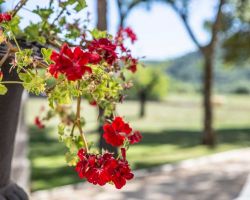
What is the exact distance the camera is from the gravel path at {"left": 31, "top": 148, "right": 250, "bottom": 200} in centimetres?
805

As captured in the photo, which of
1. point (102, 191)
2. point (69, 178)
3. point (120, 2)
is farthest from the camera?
point (120, 2)

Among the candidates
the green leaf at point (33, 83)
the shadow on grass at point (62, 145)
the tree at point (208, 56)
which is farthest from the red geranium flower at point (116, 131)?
the tree at point (208, 56)

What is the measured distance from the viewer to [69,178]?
1009 centimetres

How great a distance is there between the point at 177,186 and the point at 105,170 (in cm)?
638

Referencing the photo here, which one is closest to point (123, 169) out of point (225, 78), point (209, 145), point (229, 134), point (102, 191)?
point (102, 191)

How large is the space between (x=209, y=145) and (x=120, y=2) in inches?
202

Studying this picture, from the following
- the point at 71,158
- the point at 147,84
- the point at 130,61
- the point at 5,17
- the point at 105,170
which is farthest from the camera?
the point at 147,84

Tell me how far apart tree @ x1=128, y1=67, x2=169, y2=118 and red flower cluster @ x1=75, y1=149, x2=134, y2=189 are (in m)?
A: 24.3

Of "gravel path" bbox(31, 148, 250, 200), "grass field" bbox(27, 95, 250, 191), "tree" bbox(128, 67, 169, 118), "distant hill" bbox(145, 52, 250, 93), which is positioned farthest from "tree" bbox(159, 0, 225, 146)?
"distant hill" bbox(145, 52, 250, 93)

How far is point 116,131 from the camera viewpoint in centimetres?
280

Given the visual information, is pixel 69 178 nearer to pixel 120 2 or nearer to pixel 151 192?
pixel 151 192

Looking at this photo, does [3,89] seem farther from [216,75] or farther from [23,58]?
[216,75]

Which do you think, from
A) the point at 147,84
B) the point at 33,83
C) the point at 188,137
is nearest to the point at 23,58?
the point at 33,83

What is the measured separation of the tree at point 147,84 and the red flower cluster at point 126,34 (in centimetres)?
2285
